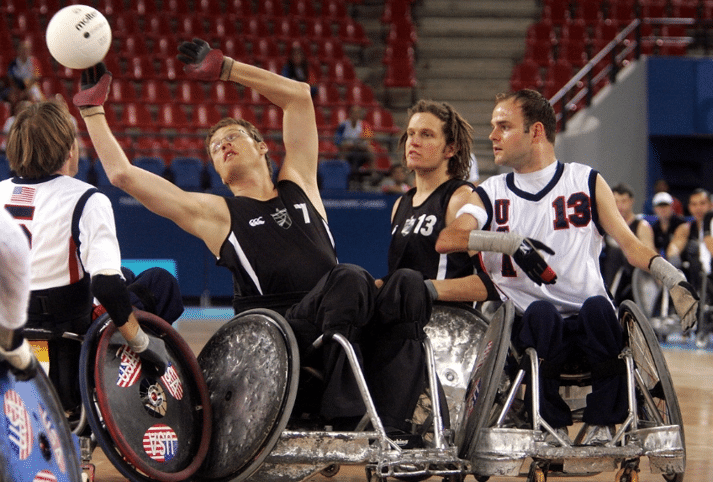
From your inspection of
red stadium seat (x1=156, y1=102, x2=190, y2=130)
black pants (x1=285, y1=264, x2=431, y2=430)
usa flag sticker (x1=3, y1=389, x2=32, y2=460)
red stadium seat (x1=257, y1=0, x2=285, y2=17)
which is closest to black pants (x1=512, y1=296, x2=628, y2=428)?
black pants (x1=285, y1=264, x2=431, y2=430)

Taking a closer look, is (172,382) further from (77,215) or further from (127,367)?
(77,215)

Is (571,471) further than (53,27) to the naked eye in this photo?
No

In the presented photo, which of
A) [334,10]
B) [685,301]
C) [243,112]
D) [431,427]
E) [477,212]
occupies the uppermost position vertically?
[334,10]

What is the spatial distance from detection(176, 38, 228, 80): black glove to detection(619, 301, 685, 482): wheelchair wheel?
6.16ft

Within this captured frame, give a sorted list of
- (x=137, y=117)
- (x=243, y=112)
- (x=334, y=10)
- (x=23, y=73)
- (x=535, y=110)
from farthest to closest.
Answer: (x=334, y=10), (x=243, y=112), (x=137, y=117), (x=23, y=73), (x=535, y=110)

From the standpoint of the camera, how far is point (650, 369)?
371 centimetres

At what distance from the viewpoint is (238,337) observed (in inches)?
146

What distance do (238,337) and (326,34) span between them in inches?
497

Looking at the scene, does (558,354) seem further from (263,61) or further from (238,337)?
(263,61)

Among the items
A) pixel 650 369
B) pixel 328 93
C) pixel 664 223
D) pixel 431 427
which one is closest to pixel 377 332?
pixel 431 427

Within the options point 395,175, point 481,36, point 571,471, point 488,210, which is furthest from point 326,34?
point 571,471

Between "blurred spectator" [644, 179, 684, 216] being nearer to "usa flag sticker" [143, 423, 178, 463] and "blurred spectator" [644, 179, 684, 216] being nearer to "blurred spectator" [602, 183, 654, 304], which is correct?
"blurred spectator" [602, 183, 654, 304]

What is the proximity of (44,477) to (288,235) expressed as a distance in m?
1.56

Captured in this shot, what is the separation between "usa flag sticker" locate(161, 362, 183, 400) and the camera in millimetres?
3582
